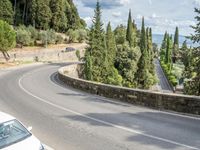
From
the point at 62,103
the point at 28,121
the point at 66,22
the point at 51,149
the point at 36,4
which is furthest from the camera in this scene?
the point at 66,22

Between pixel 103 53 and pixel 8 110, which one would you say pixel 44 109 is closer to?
pixel 8 110

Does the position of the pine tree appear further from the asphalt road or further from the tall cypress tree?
the asphalt road

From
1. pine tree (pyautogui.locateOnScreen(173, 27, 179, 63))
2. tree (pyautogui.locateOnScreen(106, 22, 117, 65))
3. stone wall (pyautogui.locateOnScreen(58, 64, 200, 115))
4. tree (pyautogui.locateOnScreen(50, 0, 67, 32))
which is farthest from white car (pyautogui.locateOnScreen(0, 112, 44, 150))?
pine tree (pyautogui.locateOnScreen(173, 27, 179, 63))

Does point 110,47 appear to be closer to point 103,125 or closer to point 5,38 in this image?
point 5,38

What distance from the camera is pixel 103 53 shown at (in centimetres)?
5384

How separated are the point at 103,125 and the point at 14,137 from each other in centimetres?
483

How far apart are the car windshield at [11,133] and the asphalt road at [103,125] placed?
7.60ft

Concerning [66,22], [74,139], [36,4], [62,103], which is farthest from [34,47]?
[74,139]

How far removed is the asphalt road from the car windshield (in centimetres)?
232

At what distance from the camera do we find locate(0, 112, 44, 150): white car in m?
5.44

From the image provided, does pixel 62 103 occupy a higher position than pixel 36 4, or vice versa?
pixel 36 4

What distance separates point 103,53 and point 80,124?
43.8 m

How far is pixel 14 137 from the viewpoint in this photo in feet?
18.7

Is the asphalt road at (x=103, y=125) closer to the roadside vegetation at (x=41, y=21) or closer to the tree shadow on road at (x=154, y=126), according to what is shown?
the tree shadow on road at (x=154, y=126)
